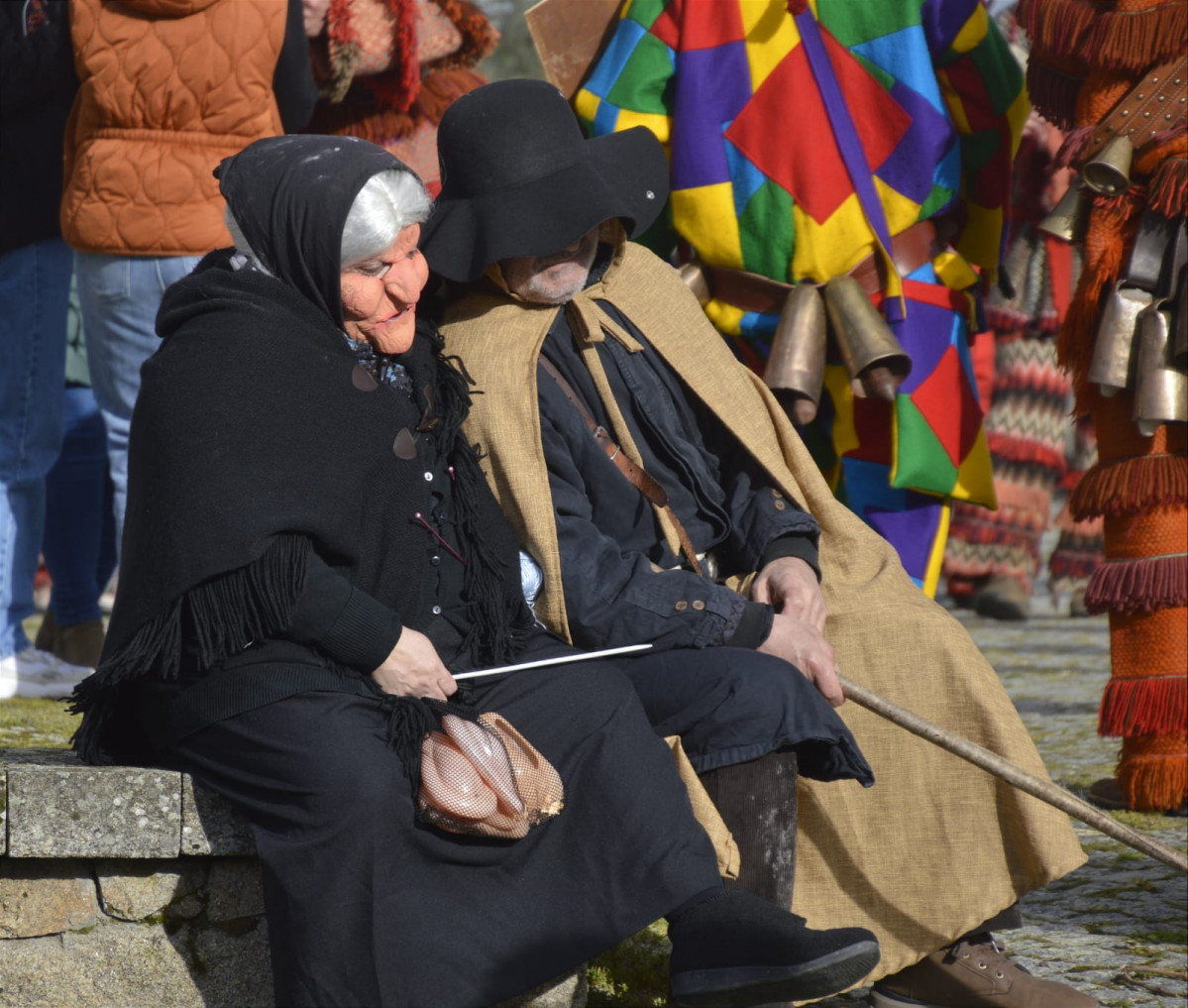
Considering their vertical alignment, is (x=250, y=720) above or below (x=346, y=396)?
below

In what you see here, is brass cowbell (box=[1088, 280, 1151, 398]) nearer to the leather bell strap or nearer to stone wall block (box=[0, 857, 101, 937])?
the leather bell strap

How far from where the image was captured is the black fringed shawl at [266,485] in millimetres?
2539

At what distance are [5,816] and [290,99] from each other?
2388 millimetres

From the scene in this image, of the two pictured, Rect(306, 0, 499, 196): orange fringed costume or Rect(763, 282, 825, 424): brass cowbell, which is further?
Rect(306, 0, 499, 196): orange fringed costume

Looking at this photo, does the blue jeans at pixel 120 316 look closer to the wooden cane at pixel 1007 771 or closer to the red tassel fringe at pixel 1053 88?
the wooden cane at pixel 1007 771

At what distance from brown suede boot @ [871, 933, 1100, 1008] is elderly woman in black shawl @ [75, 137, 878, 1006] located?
27.2 inches

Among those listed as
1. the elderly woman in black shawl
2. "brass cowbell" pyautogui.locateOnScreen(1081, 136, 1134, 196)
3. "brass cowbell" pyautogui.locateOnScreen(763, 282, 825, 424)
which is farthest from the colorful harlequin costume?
the elderly woman in black shawl

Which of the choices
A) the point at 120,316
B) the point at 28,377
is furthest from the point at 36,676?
the point at 120,316

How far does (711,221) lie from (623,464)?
4.07ft

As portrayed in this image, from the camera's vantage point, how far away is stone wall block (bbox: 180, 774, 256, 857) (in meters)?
2.66

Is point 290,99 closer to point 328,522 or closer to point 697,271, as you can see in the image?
point 697,271

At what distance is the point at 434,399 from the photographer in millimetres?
2910

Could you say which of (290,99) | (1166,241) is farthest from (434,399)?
(1166,241)

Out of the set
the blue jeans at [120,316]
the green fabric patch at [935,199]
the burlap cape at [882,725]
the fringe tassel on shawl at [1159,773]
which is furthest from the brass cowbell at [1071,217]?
the blue jeans at [120,316]
